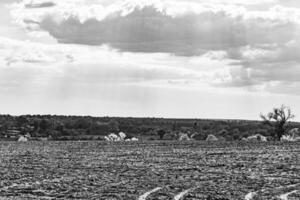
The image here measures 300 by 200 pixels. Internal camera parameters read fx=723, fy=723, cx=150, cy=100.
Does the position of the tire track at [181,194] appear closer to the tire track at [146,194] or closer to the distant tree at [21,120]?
the tire track at [146,194]

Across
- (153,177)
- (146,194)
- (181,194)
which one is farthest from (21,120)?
(181,194)

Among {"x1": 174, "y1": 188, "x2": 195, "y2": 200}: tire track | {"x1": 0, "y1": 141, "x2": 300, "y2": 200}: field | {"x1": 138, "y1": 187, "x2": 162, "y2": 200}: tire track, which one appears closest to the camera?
{"x1": 138, "y1": 187, "x2": 162, "y2": 200}: tire track

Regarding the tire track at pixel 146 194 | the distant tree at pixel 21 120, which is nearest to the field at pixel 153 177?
the tire track at pixel 146 194

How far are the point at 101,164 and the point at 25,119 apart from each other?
13547 centimetres

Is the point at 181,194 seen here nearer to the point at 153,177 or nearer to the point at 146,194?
the point at 146,194

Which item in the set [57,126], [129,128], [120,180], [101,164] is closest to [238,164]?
[101,164]

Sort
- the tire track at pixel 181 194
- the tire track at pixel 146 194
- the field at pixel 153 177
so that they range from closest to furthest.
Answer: the tire track at pixel 146 194
the tire track at pixel 181 194
the field at pixel 153 177

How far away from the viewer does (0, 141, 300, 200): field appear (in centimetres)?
2577

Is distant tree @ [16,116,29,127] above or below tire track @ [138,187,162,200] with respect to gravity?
above

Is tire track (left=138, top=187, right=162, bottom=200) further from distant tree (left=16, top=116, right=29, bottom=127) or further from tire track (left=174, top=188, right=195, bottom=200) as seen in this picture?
distant tree (left=16, top=116, right=29, bottom=127)

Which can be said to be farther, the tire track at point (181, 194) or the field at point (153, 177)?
the field at point (153, 177)

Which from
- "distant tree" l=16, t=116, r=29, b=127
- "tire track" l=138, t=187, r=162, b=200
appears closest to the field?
"tire track" l=138, t=187, r=162, b=200

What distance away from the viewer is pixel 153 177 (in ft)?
107

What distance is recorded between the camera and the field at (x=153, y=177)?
25.8 metres
